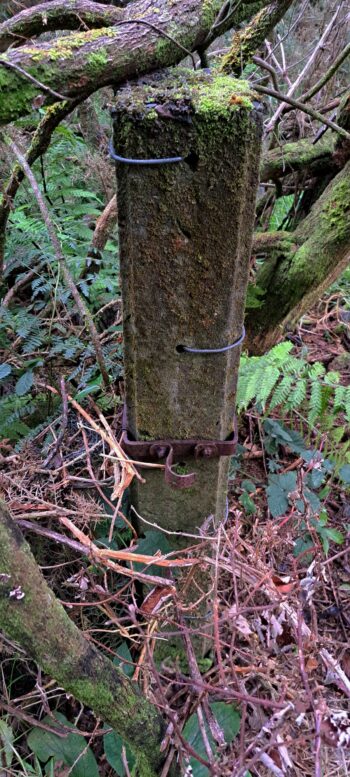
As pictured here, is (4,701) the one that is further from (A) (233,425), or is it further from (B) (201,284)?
(B) (201,284)

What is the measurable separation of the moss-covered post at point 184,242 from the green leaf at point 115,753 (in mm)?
976

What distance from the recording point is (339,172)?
244cm

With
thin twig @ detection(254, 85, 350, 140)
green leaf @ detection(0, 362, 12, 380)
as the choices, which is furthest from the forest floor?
thin twig @ detection(254, 85, 350, 140)

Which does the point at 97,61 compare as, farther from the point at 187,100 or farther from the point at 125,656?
the point at 125,656

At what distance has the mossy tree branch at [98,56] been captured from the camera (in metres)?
1.07

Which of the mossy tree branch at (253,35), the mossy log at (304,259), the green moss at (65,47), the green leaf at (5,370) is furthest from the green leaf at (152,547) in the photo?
the mossy tree branch at (253,35)

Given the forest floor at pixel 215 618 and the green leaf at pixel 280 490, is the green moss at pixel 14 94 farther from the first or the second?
the green leaf at pixel 280 490

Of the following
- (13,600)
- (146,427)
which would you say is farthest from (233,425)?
(13,600)

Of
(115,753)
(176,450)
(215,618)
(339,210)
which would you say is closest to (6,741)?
(115,753)

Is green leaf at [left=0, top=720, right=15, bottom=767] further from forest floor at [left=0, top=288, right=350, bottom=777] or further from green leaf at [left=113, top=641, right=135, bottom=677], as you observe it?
green leaf at [left=113, top=641, right=135, bottom=677]

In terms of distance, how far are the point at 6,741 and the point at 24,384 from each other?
126 centimetres

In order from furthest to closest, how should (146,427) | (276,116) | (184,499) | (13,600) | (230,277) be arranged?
(276,116), (184,499), (146,427), (230,277), (13,600)

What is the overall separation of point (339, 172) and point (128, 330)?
6.21 feet

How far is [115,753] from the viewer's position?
1504 millimetres
